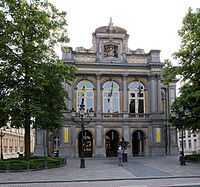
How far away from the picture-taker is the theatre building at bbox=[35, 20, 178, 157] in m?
34.2

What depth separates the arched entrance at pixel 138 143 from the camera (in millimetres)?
35594

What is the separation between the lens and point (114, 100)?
35875 millimetres

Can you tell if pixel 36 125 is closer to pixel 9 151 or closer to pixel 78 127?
pixel 78 127

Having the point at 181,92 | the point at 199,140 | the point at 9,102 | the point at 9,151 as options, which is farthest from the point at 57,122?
the point at 9,151

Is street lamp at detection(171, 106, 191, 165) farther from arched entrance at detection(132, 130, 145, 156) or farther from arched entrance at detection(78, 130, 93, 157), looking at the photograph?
arched entrance at detection(78, 130, 93, 157)

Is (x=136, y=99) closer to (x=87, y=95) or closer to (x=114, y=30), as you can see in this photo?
(x=87, y=95)

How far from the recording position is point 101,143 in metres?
33.9

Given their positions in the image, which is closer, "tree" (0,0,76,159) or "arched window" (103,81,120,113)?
"tree" (0,0,76,159)

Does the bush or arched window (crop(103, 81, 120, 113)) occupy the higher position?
arched window (crop(103, 81, 120, 113))

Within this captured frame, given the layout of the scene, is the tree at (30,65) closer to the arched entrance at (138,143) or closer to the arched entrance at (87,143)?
the arched entrance at (87,143)

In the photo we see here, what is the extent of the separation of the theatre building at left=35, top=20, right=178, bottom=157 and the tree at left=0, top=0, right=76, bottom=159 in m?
11.9

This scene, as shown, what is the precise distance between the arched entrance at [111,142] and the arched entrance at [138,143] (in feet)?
8.41

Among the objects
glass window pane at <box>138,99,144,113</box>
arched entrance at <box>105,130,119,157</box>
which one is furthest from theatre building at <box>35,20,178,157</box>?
glass window pane at <box>138,99,144,113</box>

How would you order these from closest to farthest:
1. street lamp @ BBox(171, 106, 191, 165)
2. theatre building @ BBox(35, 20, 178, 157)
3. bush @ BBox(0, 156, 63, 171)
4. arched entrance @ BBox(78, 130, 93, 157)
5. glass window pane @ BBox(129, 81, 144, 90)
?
1. bush @ BBox(0, 156, 63, 171)
2. street lamp @ BBox(171, 106, 191, 165)
3. theatre building @ BBox(35, 20, 178, 157)
4. arched entrance @ BBox(78, 130, 93, 157)
5. glass window pane @ BBox(129, 81, 144, 90)
